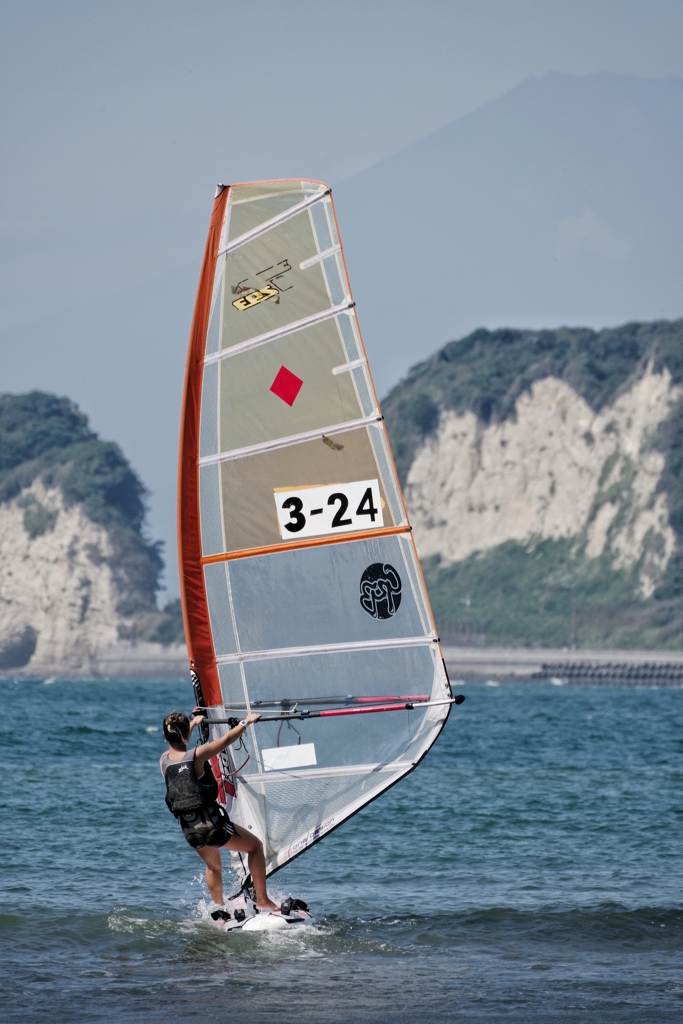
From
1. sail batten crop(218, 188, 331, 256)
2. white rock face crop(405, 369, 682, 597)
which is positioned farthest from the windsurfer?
white rock face crop(405, 369, 682, 597)

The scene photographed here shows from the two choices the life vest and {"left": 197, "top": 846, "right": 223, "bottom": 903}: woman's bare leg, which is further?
{"left": 197, "top": 846, "right": 223, "bottom": 903}: woman's bare leg

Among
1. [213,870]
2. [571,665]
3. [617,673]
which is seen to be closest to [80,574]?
[571,665]

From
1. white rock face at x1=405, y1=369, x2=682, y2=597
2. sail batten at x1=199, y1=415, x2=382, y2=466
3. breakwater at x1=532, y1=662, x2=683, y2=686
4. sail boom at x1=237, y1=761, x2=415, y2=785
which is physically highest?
white rock face at x1=405, y1=369, x2=682, y2=597

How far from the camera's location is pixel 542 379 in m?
100

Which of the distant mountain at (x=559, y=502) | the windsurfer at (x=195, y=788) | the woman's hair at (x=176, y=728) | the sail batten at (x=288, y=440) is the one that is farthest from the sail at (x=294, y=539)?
the distant mountain at (x=559, y=502)

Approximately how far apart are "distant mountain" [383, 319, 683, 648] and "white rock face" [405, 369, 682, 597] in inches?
3.3

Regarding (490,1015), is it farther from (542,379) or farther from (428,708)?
(542,379)

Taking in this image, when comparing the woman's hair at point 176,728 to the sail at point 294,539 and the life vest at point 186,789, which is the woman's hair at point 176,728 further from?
the sail at point 294,539

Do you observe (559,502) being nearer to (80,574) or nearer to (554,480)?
(554,480)

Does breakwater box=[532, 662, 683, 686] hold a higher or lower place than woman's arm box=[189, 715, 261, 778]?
lower

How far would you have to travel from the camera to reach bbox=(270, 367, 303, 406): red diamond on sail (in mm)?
8008

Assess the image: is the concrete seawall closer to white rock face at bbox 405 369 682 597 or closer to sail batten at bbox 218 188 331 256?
white rock face at bbox 405 369 682 597

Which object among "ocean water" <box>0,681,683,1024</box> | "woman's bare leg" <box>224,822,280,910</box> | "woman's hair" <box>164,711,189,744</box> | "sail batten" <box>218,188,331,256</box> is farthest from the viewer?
"sail batten" <box>218,188,331,256</box>

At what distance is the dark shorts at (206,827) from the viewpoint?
7.68 metres
